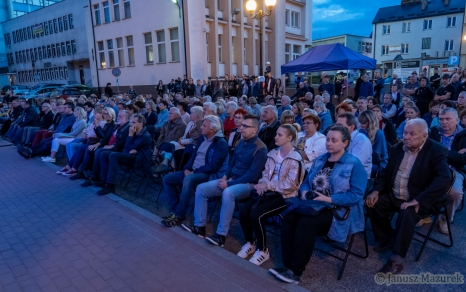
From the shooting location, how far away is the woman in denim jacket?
10.3 ft

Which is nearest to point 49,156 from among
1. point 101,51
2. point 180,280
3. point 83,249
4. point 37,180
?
point 37,180

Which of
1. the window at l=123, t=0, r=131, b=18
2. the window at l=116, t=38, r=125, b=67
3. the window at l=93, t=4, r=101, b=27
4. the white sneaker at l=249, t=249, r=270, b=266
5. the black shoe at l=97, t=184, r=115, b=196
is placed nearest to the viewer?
the white sneaker at l=249, t=249, r=270, b=266

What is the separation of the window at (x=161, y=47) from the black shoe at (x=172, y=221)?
21.4 meters

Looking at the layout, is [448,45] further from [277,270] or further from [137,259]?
[137,259]

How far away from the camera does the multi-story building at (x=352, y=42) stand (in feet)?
163

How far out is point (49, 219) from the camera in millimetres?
5023

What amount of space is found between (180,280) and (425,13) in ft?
177

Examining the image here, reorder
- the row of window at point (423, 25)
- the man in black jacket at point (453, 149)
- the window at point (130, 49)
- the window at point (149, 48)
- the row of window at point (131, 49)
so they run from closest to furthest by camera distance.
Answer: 1. the man in black jacket at point (453, 149)
2. the row of window at point (131, 49)
3. the window at point (149, 48)
4. the window at point (130, 49)
5. the row of window at point (423, 25)

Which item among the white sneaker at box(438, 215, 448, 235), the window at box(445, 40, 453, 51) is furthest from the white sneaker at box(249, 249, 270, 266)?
the window at box(445, 40, 453, 51)

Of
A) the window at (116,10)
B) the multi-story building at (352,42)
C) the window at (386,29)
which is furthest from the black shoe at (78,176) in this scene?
the window at (386,29)

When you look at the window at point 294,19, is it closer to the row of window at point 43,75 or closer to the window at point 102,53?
the window at point 102,53

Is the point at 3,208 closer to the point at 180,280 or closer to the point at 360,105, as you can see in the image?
the point at 180,280

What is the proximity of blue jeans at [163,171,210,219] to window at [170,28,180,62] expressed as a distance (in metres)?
→ 19.6

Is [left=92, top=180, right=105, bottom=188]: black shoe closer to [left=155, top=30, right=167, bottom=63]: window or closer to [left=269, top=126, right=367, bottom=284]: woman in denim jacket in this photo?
[left=269, top=126, right=367, bottom=284]: woman in denim jacket
